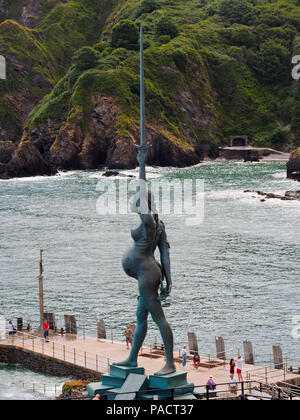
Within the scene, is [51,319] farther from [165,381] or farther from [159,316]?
[165,381]

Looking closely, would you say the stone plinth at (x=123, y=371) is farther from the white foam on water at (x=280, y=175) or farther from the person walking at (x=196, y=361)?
the white foam on water at (x=280, y=175)

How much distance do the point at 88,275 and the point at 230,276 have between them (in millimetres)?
10824

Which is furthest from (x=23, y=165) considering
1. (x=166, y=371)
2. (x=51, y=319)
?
(x=166, y=371)

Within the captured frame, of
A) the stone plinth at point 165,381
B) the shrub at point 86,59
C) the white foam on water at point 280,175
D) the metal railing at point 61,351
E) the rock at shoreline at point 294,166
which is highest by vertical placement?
the shrub at point 86,59

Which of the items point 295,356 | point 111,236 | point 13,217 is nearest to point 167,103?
point 13,217

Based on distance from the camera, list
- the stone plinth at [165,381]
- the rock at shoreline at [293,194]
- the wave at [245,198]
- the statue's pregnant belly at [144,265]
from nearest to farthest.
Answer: the stone plinth at [165,381] → the statue's pregnant belly at [144,265] → the wave at [245,198] → the rock at shoreline at [293,194]

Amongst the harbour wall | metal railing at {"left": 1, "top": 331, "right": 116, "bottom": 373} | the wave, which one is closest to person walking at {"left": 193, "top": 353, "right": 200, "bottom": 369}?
metal railing at {"left": 1, "top": 331, "right": 116, "bottom": 373}

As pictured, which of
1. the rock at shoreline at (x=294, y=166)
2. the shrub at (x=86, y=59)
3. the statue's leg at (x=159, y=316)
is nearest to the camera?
the statue's leg at (x=159, y=316)

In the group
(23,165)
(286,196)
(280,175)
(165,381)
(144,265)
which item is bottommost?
(165,381)

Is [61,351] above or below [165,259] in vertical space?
below

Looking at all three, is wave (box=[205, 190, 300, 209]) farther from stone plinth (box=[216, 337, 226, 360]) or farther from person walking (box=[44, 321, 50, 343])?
stone plinth (box=[216, 337, 226, 360])

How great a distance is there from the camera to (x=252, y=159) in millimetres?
182875

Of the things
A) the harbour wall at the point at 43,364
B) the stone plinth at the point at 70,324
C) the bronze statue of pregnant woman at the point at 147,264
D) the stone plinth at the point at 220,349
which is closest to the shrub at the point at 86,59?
the stone plinth at the point at 70,324
